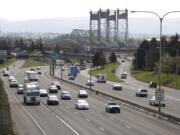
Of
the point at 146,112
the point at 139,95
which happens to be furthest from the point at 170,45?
the point at 146,112

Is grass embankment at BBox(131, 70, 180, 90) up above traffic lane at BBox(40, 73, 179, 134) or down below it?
below

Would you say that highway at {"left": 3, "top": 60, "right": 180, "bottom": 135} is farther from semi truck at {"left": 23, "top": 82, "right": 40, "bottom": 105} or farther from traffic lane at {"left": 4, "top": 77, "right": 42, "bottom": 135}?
semi truck at {"left": 23, "top": 82, "right": 40, "bottom": 105}

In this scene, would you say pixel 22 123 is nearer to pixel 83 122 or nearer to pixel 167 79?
pixel 83 122

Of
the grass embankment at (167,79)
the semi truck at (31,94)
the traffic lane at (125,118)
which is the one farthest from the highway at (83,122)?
the grass embankment at (167,79)

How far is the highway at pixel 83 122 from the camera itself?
129 feet

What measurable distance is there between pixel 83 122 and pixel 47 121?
3.12 m

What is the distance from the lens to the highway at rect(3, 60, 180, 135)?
129 feet

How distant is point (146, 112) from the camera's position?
180ft

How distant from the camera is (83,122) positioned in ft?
151

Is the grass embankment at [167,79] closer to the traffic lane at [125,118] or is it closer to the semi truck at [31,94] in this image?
the traffic lane at [125,118]

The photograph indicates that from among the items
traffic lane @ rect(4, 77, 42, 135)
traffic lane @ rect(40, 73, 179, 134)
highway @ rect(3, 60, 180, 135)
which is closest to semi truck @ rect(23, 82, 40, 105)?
highway @ rect(3, 60, 180, 135)

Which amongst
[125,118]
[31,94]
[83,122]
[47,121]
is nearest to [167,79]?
[31,94]

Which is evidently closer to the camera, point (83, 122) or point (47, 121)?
point (83, 122)

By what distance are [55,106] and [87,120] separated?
52.9ft
